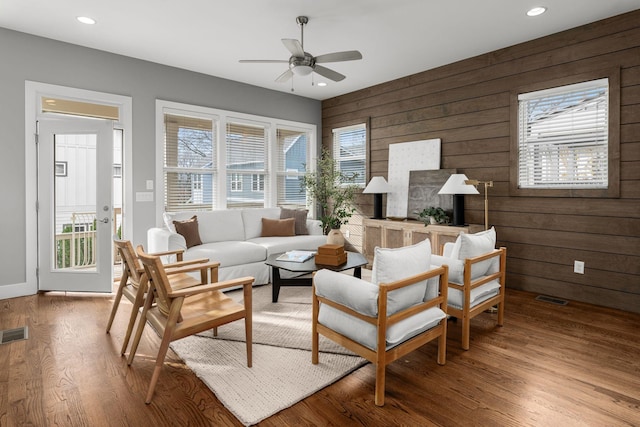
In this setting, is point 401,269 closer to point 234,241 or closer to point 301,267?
point 301,267

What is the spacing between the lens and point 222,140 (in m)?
5.45

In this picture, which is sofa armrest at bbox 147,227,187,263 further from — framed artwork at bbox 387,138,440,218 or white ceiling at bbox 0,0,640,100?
framed artwork at bbox 387,138,440,218

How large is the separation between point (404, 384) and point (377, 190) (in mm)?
3465

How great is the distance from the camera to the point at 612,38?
3516 millimetres

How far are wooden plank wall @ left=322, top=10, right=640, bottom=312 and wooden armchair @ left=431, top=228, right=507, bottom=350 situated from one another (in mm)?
1393

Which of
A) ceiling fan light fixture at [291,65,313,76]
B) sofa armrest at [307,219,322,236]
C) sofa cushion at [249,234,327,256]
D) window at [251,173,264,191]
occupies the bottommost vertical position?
sofa cushion at [249,234,327,256]

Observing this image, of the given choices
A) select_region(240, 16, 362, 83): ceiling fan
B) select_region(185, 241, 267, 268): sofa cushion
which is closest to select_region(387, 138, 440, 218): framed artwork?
select_region(240, 16, 362, 83): ceiling fan

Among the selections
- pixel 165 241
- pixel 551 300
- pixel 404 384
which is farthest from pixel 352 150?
pixel 404 384

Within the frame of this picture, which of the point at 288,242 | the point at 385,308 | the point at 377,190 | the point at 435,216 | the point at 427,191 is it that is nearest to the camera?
the point at 385,308

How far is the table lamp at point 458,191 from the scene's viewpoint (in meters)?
4.14

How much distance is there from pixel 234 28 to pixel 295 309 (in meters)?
2.99

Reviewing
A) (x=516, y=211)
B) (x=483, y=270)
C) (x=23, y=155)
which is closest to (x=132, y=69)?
(x=23, y=155)

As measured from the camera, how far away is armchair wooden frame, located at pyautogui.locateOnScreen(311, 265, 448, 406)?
6.53ft

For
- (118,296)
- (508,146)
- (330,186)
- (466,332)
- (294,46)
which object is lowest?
(466,332)
